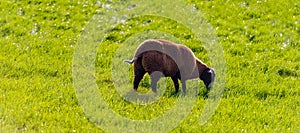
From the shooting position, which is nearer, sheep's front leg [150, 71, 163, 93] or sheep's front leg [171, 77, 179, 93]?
sheep's front leg [150, 71, 163, 93]

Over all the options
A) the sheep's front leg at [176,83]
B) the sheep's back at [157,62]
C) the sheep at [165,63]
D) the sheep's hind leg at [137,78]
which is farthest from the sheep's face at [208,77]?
the sheep's hind leg at [137,78]

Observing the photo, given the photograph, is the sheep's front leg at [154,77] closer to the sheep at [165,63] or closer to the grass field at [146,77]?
the sheep at [165,63]

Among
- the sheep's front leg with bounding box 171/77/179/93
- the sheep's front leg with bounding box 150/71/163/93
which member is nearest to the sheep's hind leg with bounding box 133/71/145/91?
the sheep's front leg with bounding box 150/71/163/93

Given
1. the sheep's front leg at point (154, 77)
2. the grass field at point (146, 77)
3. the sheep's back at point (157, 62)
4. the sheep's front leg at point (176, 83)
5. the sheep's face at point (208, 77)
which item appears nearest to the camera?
the grass field at point (146, 77)

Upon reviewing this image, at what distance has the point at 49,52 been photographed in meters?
12.5

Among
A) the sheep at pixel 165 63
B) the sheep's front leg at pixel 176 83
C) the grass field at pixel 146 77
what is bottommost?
the grass field at pixel 146 77

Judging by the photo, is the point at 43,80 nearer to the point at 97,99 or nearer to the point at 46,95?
the point at 46,95

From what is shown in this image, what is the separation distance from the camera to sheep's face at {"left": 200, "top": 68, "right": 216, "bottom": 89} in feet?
33.1

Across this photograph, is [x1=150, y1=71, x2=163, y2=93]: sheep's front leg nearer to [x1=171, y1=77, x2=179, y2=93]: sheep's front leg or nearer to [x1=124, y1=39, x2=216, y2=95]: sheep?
[x1=124, y1=39, x2=216, y2=95]: sheep

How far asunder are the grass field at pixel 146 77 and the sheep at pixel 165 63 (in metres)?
0.43

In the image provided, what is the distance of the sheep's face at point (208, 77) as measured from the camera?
10102mm

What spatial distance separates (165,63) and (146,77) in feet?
4.81

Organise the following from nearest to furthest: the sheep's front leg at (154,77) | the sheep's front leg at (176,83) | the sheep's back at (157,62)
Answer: the sheep's back at (157,62) → the sheep's front leg at (154,77) → the sheep's front leg at (176,83)

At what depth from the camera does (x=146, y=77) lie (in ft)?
35.0
